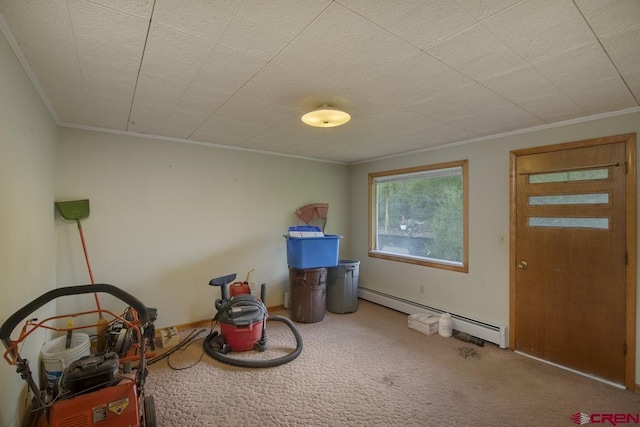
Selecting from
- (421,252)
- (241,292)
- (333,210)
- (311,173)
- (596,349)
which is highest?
(311,173)

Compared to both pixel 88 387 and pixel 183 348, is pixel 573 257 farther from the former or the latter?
pixel 183 348

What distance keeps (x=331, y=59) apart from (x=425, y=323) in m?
3.04

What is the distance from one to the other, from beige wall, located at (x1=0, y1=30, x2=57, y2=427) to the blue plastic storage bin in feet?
7.58

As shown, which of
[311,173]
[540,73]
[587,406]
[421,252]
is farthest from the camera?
[311,173]

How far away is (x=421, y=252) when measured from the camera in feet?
13.8

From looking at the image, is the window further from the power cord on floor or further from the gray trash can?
the power cord on floor

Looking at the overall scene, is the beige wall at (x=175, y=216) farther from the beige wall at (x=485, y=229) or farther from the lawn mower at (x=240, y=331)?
the beige wall at (x=485, y=229)

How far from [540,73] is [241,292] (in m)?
3.29

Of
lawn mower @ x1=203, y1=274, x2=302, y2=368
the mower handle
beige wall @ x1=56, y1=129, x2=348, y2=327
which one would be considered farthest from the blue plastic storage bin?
the mower handle

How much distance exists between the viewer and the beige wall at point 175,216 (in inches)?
123

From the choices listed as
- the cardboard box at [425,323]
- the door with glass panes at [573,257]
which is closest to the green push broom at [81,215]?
the cardboard box at [425,323]

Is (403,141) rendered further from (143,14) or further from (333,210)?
(143,14)

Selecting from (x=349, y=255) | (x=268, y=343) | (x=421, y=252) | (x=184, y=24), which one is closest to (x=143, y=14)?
(x=184, y=24)

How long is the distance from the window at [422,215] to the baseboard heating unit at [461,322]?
560 millimetres
